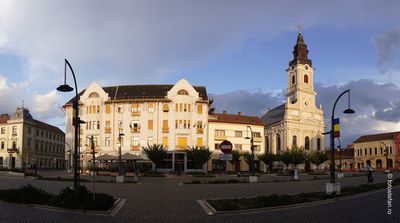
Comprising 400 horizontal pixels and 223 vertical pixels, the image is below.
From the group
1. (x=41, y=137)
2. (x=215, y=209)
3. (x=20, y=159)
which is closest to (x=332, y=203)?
(x=215, y=209)

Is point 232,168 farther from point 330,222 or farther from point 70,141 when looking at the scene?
point 330,222

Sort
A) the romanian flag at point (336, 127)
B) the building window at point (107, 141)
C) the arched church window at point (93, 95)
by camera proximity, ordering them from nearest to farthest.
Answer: the romanian flag at point (336, 127), the building window at point (107, 141), the arched church window at point (93, 95)

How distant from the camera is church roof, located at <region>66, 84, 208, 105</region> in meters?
84.2

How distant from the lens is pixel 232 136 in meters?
87.6

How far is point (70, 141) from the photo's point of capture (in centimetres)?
8738

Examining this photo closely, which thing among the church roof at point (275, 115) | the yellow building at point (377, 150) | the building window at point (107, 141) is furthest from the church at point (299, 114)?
the building window at point (107, 141)

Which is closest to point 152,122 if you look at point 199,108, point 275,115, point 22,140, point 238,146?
point 199,108

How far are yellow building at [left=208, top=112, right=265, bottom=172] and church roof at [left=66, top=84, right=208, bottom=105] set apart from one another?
6207 mm

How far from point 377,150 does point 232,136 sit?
5923 cm

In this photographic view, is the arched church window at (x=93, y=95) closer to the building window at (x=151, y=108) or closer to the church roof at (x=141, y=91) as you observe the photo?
the church roof at (x=141, y=91)

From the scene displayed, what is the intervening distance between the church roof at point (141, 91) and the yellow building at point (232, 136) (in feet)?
20.4

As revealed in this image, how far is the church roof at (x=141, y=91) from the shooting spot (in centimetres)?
8425

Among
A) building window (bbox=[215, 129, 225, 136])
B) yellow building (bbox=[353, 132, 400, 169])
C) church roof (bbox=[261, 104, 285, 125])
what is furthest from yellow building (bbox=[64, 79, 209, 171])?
yellow building (bbox=[353, 132, 400, 169])

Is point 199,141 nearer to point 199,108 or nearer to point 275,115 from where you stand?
point 199,108
